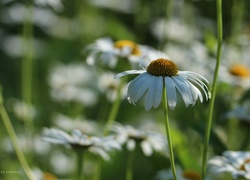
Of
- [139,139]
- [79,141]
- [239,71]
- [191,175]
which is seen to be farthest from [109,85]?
[79,141]

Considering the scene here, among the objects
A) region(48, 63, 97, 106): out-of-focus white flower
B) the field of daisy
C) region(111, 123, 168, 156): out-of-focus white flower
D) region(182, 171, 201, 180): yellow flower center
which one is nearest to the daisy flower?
the field of daisy

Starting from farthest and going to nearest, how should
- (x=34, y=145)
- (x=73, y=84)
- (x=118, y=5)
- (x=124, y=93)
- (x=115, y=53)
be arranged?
1. (x=118, y=5)
2. (x=73, y=84)
3. (x=34, y=145)
4. (x=124, y=93)
5. (x=115, y=53)

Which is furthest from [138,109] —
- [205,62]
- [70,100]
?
[205,62]

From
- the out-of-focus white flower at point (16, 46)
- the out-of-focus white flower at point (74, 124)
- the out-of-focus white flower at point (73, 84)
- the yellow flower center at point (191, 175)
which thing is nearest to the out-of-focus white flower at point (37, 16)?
the out-of-focus white flower at point (16, 46)

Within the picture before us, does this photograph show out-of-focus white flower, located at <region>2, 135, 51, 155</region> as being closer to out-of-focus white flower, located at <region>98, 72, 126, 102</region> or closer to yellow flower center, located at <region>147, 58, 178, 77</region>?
out-of-focus white flower, located at <region>98, 72, 126, 102</region>

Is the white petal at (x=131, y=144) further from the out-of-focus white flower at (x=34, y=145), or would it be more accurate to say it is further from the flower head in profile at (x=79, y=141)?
the out-of-focus white flower at (x=34, y=145)

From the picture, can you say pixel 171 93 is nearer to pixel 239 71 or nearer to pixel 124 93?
pixel 124 93
